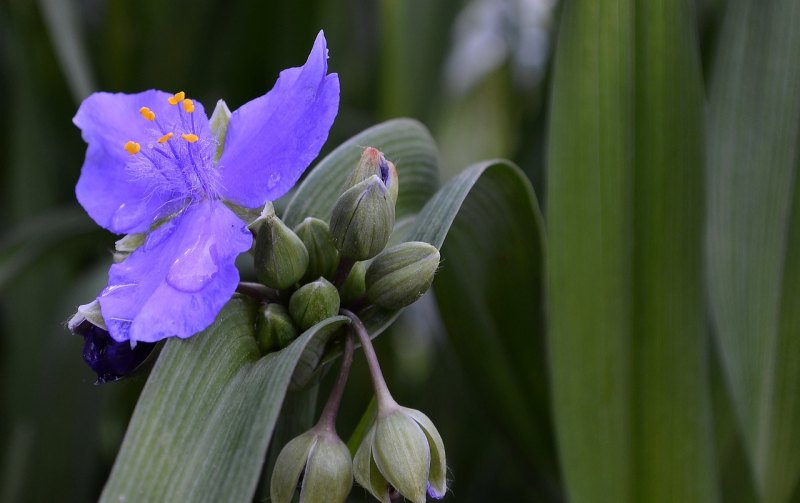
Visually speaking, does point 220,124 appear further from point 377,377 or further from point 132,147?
point 377,377

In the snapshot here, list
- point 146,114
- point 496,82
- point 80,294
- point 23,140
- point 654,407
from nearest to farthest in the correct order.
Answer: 1. point 146,114
2. point 654,407
3. point 80,294
4. point 23,140
5. point 496,82

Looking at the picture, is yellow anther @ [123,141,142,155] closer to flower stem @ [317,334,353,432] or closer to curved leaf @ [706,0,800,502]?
flower stem @ [317,334,353,432]

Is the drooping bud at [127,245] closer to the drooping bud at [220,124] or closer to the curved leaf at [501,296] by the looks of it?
the drooping bud at [220,124]

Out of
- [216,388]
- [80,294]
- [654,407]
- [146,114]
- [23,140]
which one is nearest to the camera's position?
[216,388]

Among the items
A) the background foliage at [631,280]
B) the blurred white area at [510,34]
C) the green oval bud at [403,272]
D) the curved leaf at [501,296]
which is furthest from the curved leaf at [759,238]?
the blurred white area at [510,34]

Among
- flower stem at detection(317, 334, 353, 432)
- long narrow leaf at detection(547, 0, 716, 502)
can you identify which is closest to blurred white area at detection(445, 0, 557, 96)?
long narrow leaf at detection(547, 0, 716, 502)

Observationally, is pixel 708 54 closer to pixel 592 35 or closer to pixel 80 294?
pixel 592 35

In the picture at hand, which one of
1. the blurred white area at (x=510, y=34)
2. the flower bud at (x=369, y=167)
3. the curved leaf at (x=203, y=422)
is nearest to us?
the curved leaf at (x=203, y=422)

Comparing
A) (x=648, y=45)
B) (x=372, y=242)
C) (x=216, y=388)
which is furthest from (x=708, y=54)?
(x=216, y=388)
